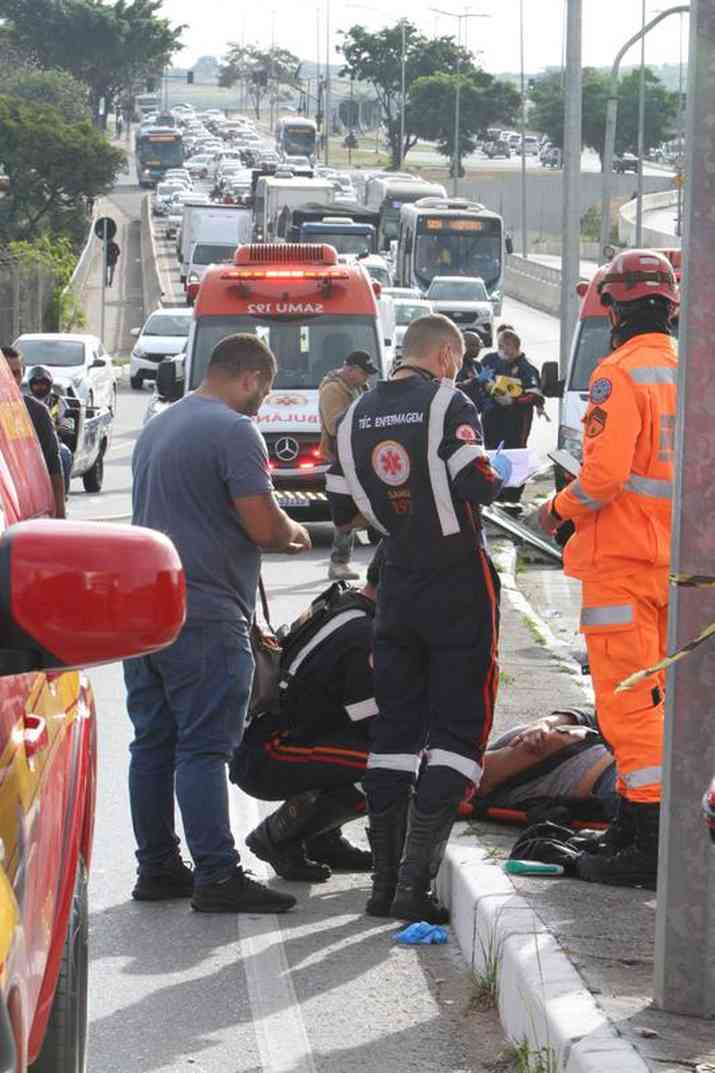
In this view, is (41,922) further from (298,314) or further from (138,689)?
(298,314)

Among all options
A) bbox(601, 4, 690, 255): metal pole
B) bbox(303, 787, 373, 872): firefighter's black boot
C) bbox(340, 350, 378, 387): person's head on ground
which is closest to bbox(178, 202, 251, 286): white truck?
bbox(601, 4, 690, 255): metal pole

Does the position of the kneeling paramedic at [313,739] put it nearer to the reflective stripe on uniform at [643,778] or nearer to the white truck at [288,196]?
the reflective stripe on uniform at [643,778]

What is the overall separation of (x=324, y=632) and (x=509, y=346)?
566 inches

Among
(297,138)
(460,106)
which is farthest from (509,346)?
(460,106)

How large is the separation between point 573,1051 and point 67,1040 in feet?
4.32

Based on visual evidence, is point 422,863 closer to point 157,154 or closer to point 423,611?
point 423,611

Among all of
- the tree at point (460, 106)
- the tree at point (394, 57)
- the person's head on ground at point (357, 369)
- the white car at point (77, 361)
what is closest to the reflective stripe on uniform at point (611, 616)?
the person's head on ground at point (357, 369)

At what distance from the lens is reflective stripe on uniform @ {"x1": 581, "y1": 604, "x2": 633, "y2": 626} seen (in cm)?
694

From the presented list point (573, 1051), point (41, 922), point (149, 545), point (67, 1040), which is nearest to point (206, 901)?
point (573, 1051)

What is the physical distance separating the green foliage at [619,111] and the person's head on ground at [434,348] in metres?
130

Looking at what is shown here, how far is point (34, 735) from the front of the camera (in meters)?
3.56

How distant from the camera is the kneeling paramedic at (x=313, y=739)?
747 centimetres

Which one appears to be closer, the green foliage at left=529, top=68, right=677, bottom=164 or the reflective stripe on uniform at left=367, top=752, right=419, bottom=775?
the reflective stripe on uniform at left=367, top=752, right=419, bottom=775

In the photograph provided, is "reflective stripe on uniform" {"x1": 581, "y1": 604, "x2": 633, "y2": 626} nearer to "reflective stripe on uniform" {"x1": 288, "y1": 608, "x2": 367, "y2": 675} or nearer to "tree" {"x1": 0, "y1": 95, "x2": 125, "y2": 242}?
"reflective stripe on uniform" {"x1": 288, "y1": 608, "x2": 367, "y2": 675}
